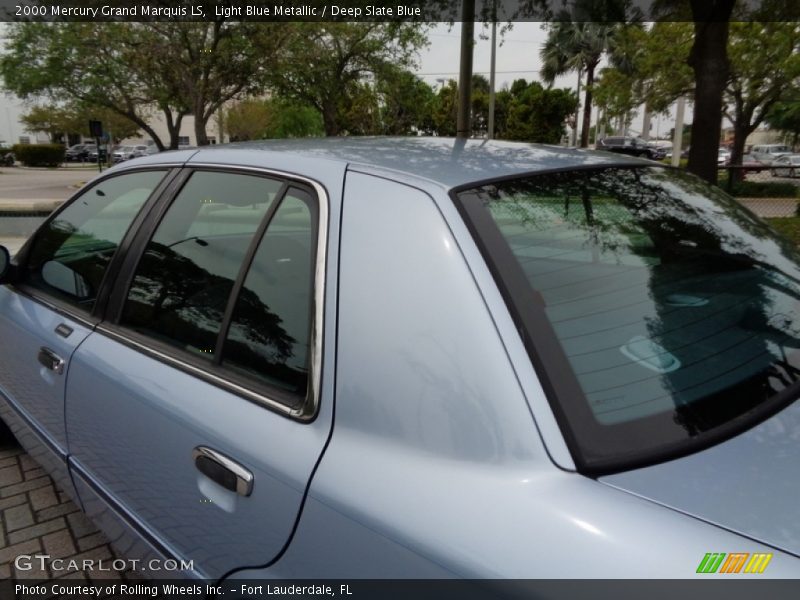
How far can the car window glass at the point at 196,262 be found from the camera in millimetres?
1763

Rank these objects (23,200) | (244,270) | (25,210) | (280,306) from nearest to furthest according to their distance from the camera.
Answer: (280,306)
(244,270)
(25,210)
(23,200)

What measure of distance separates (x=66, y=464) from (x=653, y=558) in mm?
→ 2080

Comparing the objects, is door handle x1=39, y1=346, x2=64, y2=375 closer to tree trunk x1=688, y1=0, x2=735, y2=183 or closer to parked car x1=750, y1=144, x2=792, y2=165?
tree trunk x1=688, y1=0, x2=735, y2=183

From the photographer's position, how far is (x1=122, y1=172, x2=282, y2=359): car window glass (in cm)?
176

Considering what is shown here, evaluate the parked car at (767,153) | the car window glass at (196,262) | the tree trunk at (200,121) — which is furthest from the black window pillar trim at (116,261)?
the parked car at (767,153)

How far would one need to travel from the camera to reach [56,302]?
2.43 m

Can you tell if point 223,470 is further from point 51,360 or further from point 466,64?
point 466,64

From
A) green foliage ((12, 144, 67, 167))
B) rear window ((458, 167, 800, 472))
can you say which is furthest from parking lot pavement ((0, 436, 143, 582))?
green foliage ((12, 144, 67, 167))

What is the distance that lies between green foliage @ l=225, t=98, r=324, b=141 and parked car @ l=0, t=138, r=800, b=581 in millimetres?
31632

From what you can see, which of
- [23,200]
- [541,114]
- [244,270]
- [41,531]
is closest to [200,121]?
[23,200]

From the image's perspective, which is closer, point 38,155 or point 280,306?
point 280,306

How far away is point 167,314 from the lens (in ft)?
6.32

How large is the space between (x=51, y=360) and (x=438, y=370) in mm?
1689

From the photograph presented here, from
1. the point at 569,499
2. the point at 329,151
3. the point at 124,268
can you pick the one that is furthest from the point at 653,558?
the point at 124,268
